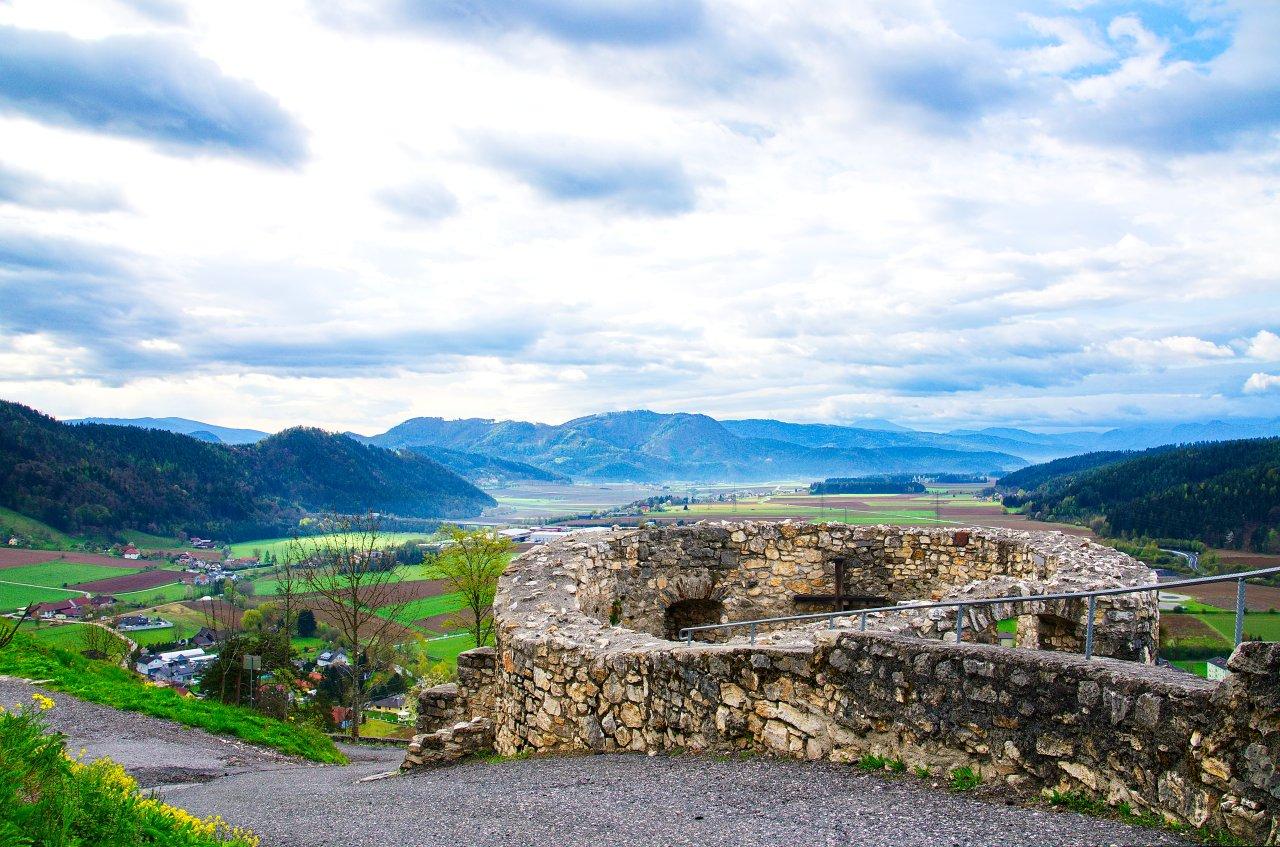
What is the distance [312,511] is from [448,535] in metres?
79.5

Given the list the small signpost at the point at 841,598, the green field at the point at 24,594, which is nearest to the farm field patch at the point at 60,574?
the green field at the point at 24,594

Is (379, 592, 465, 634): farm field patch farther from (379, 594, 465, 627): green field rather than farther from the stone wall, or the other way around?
the stone wall

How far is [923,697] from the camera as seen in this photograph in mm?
6254

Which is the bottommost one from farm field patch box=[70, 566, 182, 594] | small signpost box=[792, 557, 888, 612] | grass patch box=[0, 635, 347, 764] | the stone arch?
farm field patch box=[70, 566, 182, 594]

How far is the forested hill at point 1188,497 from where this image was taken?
31516 mm

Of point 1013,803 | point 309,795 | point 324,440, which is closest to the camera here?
point 1013,803

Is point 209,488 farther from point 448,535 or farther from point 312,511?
point 448,535

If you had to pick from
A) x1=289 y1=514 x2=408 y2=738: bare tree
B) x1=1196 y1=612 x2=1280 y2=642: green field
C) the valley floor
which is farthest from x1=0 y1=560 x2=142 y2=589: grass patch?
x1=1196 y1=612 x2=1280 y2=642: green field

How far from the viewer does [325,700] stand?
32.0 m

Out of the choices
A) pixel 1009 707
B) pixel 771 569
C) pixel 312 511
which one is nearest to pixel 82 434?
pixel 312 511

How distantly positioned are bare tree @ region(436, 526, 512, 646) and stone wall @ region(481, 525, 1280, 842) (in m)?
20.6

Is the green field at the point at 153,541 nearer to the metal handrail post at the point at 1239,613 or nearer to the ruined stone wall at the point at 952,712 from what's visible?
the ruined stone wall at the point at 952,712

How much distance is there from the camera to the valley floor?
5.31 metres

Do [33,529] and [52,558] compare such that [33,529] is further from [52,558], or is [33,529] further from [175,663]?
[175,663]
